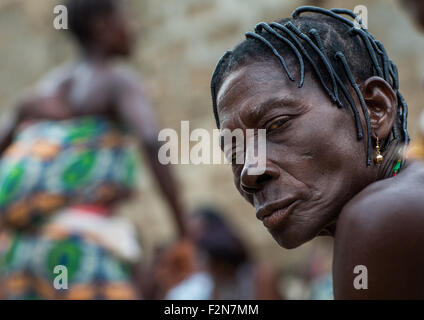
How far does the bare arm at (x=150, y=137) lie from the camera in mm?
4078

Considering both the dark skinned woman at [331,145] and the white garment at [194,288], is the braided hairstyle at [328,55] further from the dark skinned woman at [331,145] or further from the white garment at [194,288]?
the white garment at [194,288]

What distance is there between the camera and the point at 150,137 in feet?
13.4

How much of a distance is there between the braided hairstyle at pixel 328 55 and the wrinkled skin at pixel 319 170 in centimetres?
2

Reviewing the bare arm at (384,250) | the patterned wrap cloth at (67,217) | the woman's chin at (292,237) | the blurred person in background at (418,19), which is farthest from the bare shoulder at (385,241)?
the patterned wrap cloth at (67,217)

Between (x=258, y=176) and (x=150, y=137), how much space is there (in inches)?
96.7

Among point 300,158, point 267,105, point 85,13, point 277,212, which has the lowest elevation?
point 277,212

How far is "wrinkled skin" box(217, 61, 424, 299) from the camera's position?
1563 millimetres

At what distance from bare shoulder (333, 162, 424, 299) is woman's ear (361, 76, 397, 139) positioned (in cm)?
20

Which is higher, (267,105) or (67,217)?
(67,217)

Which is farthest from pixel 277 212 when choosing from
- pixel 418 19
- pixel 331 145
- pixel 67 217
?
pixel 67 217

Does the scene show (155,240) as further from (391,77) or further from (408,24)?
(391,77)

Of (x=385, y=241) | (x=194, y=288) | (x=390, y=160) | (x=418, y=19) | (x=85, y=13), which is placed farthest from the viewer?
(x=194, y=288)

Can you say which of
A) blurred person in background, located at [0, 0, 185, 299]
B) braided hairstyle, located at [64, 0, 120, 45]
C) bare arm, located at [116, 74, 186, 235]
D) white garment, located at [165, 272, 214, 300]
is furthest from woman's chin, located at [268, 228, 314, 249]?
white garment, located at [165, 272, 214, 300]

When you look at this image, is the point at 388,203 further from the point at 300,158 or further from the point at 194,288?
the point at 194,288
